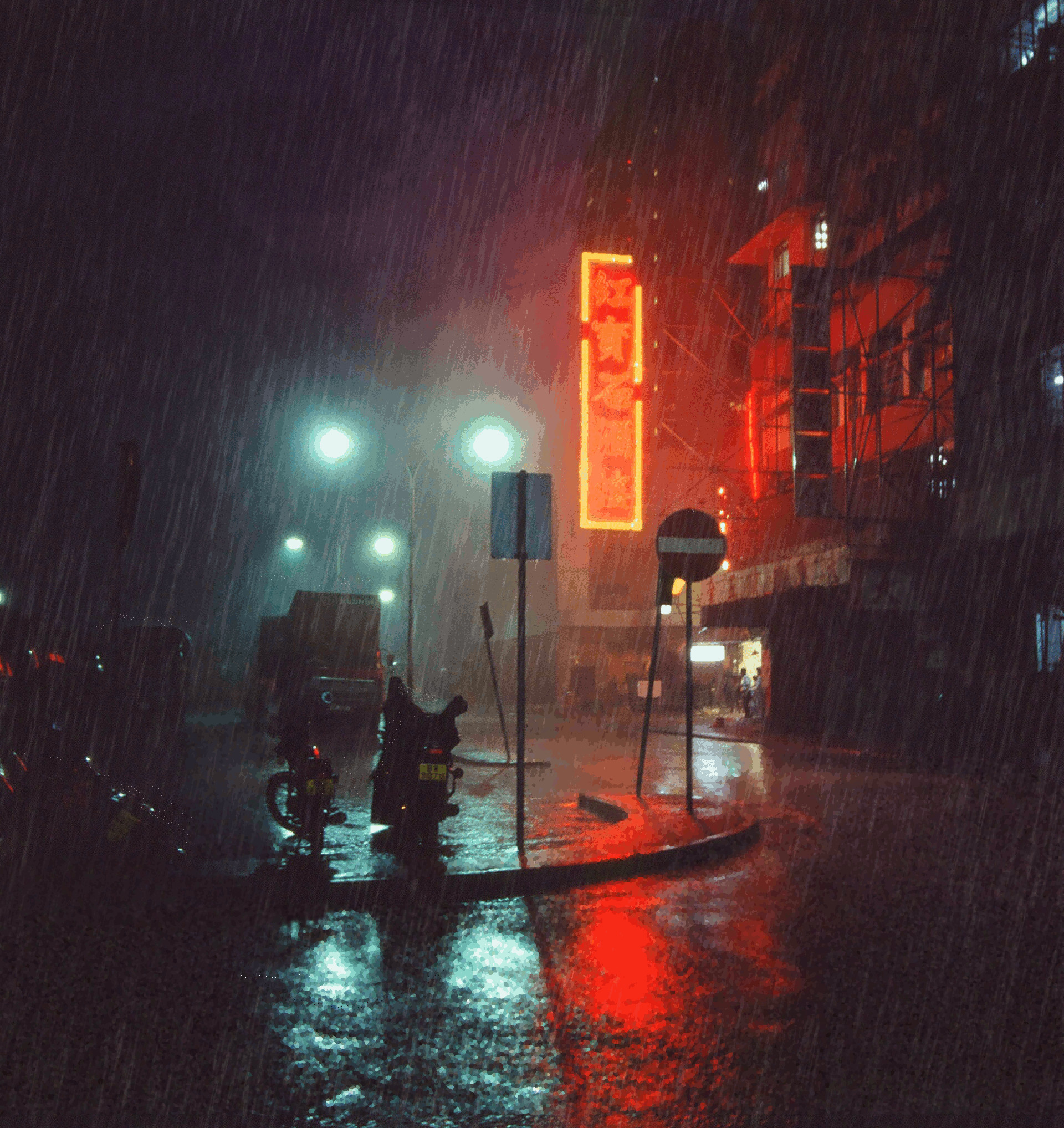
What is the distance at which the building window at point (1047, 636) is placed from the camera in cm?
1997

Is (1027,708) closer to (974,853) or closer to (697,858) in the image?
(974,853)

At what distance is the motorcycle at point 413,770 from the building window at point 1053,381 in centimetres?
1730

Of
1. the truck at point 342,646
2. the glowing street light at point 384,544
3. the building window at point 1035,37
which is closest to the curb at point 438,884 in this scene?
the truck at point 342,646

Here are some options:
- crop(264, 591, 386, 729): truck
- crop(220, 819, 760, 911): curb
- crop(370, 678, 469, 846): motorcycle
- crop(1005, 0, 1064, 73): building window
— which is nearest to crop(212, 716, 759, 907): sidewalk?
crop(220, 819, 760, 911): curb

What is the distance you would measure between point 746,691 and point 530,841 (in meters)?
22.6

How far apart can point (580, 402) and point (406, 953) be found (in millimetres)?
27090

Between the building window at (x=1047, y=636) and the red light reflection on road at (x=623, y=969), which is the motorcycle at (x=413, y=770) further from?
the building window at (x=1047, y=636)

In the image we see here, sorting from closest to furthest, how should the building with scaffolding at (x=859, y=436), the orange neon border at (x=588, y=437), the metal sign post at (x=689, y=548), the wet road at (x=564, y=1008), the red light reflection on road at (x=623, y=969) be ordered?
the wet road at (x=564, y=1008) < the red light reflection on road at (x=623, y=969) < the metal sign post at (x=689, y=548) < the building with scaffolding at (x=859, y=436) < the orange neon border at (x=588, y=437)

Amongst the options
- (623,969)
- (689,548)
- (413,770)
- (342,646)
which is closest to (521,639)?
(413,770)

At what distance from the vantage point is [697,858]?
8.55 metres

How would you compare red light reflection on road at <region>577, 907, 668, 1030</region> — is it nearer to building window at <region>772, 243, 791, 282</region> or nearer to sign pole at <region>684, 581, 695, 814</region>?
sign pole at <region>684, 581, 695, 814</region>

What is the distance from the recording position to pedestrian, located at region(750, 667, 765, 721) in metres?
29.1

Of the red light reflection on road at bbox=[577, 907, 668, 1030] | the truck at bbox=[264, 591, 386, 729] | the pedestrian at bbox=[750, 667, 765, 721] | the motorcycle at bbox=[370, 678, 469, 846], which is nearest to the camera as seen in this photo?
the red light reflection on road at bbox=[577, 907, 668, 1030]

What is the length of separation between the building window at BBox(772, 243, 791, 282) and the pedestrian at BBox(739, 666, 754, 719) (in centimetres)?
1261
